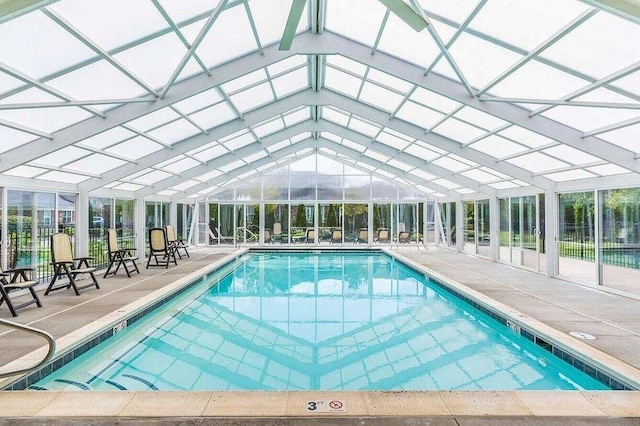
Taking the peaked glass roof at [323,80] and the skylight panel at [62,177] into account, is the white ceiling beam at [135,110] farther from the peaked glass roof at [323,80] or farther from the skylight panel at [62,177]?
the skylight panel at [62,177]

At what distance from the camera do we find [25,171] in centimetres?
709

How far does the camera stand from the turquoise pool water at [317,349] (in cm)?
421

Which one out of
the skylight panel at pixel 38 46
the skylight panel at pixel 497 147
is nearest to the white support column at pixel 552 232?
the skylight panel at pixel 497 147

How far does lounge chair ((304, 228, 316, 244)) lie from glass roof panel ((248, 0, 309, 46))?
37.8 feet

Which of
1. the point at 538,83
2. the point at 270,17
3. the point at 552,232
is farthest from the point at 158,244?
the point at 552,232

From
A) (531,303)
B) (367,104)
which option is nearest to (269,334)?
(531,303)

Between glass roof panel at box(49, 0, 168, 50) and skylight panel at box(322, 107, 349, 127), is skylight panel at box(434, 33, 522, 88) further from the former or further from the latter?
skylight panel at box(322, 107, 349, 127)

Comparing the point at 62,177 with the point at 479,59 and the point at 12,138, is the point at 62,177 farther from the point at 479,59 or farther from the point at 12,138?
the point at 479,59

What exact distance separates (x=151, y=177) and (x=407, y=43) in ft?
27.1

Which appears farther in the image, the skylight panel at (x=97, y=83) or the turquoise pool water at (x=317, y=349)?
the skylight panel at (x=97, y=83)

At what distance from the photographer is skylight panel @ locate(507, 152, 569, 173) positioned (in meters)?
7.78

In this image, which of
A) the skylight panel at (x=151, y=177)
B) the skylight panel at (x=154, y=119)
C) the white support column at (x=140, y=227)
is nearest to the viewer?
the skylight panel at (x=154, y=119)

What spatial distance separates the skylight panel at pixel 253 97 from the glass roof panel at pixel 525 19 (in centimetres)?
437

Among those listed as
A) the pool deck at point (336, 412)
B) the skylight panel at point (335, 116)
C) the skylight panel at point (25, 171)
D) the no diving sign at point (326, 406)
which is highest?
the skylight panel at point (335, 116)
